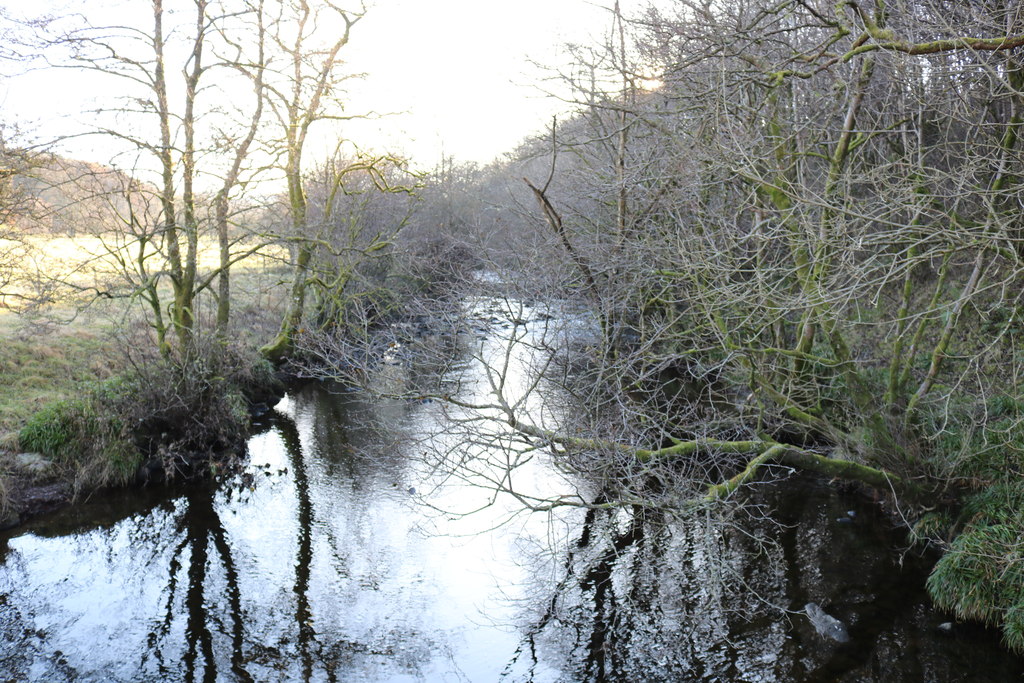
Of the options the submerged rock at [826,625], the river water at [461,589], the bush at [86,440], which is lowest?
the submerged rock at [826,625]

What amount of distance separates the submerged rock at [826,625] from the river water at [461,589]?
3.4 inches

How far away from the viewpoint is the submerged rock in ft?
26.5

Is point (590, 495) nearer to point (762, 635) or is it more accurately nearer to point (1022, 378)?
point (762, 635)

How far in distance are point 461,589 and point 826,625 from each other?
4.19 meters

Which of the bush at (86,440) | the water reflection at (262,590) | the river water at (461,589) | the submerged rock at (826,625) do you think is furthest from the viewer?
the bush at (86,440)

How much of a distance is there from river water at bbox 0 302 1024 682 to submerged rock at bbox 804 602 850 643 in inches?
3.4

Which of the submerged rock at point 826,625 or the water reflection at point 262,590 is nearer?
the water reflection at point 262,590

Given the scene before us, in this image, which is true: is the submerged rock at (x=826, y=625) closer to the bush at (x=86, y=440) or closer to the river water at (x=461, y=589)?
the river water at (x=461, y=589)

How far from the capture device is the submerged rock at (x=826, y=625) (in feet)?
26.5

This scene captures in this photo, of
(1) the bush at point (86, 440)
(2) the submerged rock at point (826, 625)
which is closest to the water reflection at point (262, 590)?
(1) the bush at point (86, 440)

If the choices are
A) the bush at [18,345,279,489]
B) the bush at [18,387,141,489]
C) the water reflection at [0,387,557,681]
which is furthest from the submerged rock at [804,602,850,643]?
the bush at [18,387,141,489]

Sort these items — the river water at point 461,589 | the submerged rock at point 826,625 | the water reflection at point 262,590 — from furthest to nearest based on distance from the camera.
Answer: the submerged rock at point 826,625 → the water reflection at point 262,590 → the river water at point 461,589

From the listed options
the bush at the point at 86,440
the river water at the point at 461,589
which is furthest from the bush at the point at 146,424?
the river water at the point at 461,589

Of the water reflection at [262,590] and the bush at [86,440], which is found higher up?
the bush at [86,440]
